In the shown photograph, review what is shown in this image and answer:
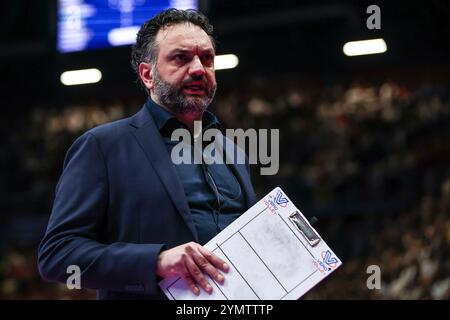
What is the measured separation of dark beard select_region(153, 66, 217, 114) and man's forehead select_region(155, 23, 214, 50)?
8cm

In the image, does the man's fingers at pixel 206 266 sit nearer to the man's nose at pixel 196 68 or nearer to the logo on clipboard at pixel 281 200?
the logo on clipboard at pixel 281 200

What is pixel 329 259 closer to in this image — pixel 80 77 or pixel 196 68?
pixel 196 68

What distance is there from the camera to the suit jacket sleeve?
1820mm

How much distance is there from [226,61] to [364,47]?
202 centimetres

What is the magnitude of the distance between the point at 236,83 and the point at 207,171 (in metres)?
11.0

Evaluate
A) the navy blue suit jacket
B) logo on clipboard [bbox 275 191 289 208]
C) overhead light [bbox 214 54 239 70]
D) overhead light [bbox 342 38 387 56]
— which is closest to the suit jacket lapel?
the navy blue suit jacket

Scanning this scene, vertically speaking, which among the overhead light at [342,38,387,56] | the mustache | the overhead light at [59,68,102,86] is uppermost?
the overhead light at [342,38,387,56]

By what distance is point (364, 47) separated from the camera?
10891 millimetres

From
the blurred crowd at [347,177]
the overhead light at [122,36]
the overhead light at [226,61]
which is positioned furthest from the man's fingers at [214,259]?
the overhead light at [226,61]

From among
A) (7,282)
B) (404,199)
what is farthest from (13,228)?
(404,199)

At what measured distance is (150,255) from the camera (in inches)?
71.0

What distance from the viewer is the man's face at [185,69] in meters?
2.03

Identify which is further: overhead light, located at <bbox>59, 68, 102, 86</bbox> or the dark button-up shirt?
overhead light, located at <bbox>59, 68, 102, 86</bbox>

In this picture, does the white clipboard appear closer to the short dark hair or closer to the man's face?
the man's face
